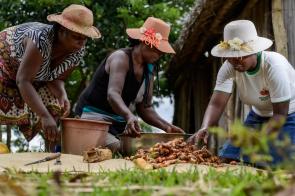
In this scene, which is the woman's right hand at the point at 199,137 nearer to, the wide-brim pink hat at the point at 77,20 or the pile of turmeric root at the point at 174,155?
the pile of turmeric root at the point at 174,155

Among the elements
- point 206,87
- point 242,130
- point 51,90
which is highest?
point 242,130

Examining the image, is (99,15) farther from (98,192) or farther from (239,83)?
(98,192)

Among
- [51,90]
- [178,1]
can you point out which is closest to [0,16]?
[178,1]

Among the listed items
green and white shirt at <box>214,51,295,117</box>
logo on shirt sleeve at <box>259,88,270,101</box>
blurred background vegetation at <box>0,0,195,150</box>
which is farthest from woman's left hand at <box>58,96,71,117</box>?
blurred background vegetation at <box>0,0,195,150</box>

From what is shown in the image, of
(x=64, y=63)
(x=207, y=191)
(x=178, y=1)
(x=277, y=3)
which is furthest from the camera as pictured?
(x=178, y=1)

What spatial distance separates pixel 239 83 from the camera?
16.0 ft

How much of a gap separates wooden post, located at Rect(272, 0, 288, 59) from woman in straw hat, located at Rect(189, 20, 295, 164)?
0.86 m

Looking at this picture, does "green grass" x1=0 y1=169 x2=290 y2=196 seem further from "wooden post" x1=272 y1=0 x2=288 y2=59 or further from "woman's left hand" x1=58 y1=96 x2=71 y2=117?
"wooden post" x1=272 y1=0 x2=288 y2=59

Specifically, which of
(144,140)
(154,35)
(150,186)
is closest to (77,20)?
(154,35)

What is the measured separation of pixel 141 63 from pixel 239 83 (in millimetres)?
1015

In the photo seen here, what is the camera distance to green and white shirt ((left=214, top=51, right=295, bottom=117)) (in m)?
4.46

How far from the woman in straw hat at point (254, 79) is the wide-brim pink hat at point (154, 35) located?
0.71m

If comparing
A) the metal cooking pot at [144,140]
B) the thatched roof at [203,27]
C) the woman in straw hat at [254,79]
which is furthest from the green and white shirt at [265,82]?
the thatched roof at [203,27]

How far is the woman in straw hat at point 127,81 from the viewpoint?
17.5ft
